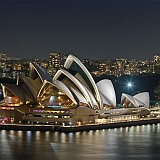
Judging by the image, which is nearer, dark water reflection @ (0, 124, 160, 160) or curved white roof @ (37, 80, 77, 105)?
dark water reflection @ (0, 124, 160, 160)

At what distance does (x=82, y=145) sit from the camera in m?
31.1

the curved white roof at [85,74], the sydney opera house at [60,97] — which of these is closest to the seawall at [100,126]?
the sydney opera house at [60,97]

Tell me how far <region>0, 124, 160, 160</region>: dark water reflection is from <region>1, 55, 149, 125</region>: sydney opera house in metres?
2.53

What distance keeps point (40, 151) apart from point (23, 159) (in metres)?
2.49

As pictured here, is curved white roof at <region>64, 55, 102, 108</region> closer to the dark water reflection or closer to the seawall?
the seawall

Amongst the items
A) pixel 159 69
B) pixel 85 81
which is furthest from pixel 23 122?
pixel 159 69

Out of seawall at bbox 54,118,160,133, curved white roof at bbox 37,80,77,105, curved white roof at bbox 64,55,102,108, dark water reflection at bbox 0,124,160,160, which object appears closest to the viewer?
dark water reflection at bbox 0,124,160,160

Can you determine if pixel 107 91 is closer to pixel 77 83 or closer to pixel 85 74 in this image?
pixel 85 74

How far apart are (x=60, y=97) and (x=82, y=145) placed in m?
9.46

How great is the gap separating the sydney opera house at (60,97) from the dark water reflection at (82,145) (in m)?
2.53

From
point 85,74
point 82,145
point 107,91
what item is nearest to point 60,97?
point 85,74

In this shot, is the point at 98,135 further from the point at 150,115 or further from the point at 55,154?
the point at 150,115

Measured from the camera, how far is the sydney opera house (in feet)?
131

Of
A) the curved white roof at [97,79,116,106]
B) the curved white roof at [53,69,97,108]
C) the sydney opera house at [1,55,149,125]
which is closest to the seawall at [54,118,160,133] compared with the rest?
the sydney opera house at [1,55,149,125]
